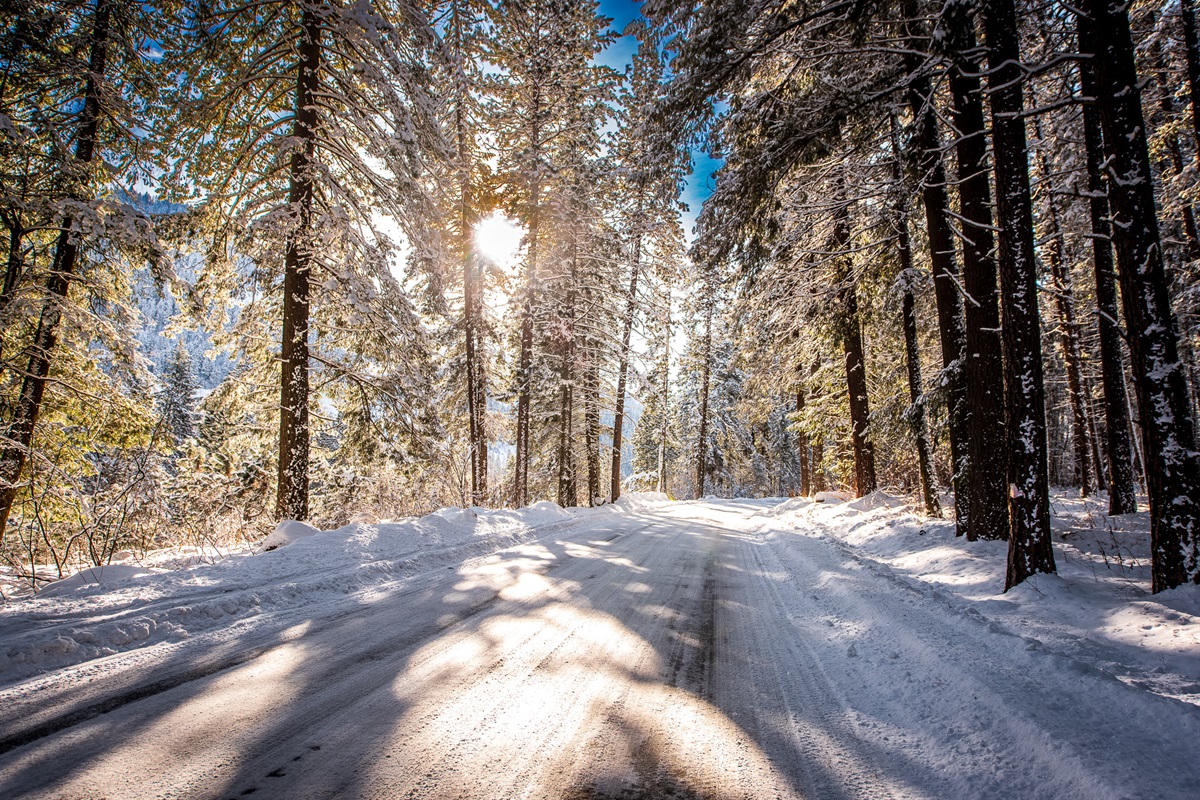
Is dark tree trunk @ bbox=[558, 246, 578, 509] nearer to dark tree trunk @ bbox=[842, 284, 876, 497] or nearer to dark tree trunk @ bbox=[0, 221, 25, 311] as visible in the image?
dark tree trunk @ bbox=[842, 284, 876, 497]

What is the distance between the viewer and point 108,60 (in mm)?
8508

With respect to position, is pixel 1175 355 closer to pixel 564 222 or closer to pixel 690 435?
pixel 564 222

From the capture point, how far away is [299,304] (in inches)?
336

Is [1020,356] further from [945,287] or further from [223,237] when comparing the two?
[223,237]

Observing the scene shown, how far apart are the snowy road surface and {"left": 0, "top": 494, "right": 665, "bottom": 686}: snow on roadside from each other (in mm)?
303

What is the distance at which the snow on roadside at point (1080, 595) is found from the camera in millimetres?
3248

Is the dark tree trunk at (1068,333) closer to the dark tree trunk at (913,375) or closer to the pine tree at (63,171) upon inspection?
the dark tree trunk at (913,375)

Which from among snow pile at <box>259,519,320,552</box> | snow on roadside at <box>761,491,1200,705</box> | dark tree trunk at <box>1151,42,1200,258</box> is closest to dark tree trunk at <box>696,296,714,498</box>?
dark tree trunk at <box>1151,42,1200,258</box>

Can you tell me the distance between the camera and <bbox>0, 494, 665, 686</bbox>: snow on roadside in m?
3.01

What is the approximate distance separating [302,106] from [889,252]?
39.1 ft

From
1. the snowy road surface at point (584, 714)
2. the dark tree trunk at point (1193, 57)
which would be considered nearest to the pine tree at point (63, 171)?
the snowy road surface at point (584, 714)

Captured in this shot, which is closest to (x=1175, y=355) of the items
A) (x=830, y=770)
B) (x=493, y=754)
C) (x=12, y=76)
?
(x=830, y=770)

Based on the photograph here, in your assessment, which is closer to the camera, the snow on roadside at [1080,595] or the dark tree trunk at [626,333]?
the snow on roadside at [1080,595]

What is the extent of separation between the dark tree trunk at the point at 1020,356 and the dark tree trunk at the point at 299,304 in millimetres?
9720
